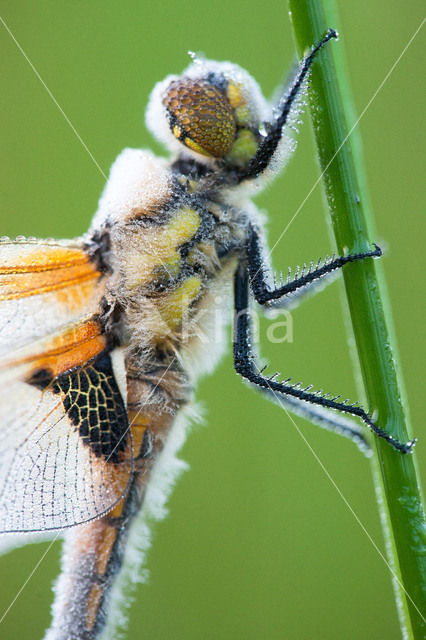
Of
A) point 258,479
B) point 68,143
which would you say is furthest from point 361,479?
point 68,143

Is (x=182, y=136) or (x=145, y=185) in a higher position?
(x=182, y=136)

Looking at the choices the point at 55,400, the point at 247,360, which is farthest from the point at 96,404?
the point at 247,360

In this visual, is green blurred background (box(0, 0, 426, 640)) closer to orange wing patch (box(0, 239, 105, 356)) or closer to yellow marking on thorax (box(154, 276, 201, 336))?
yellow marking on thorax (box(154, 276, 201, 336))

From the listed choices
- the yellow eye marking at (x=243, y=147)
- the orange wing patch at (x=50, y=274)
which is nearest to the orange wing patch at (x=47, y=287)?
the orange wing patch at (x=50, y=274)

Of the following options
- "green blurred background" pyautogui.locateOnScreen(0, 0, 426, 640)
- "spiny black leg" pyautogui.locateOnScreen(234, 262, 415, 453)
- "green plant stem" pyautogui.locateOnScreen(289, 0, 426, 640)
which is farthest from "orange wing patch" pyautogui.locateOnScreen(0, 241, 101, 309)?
"green blurred background" pyautogui.locateOnScreen(0, 0, 426, 640)

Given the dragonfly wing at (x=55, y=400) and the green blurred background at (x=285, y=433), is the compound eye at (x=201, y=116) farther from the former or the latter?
the green blurred background at (x=285, y=433)

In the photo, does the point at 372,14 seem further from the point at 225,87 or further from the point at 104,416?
the point at 104,416
